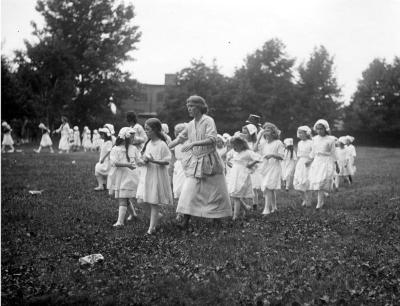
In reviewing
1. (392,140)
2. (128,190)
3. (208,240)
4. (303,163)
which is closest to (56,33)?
Answer: (303,163)

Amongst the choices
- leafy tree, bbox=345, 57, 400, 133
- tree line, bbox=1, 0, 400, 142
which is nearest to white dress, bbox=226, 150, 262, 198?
tree line, bbox=1, 0, 400, 142

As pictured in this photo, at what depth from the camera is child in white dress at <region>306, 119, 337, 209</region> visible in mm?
12523

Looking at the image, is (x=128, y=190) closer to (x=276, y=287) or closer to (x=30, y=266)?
(x=30, y=266)

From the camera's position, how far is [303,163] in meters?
14.6

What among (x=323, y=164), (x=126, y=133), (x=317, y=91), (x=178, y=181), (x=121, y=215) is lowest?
(x=121, y=215)

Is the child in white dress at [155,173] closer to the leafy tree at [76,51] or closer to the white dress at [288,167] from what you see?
the white dress at [288,167]

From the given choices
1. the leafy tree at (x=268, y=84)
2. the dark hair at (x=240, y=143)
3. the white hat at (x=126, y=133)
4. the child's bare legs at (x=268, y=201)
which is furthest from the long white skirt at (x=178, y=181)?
the leafy tree at (x=268, y=84)

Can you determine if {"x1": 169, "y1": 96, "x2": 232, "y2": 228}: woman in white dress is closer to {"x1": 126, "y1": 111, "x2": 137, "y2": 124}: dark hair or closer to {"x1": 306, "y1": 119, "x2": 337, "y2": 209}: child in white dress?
{"x1": 126, "y1": 111, "x2": 137, "y2": 124}: dark hair

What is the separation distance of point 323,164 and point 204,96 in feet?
161

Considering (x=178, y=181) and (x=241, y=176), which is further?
(x=178, y=181)

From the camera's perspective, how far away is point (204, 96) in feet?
201

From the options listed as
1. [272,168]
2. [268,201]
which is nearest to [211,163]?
[268,201]

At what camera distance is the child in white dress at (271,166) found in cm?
1176

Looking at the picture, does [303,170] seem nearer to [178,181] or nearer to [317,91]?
[178,181]
